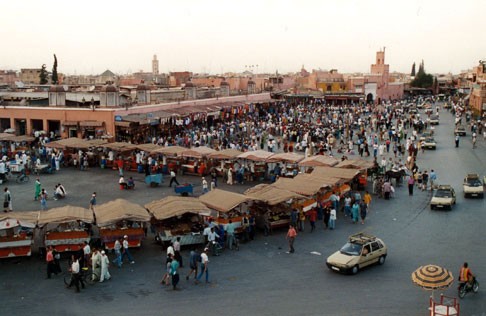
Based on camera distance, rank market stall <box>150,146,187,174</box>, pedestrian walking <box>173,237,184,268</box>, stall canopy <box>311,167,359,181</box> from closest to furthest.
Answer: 1. pedestrian walking <box>173,237,184,268</box>
2. stall canopy <box>311,167,359,181</box>
3. market stall <box>150,146,187,174</box>

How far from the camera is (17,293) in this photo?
42.7 ft

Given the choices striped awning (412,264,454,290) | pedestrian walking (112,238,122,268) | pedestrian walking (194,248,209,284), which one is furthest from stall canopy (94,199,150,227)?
striped awning (412,264,454,290)

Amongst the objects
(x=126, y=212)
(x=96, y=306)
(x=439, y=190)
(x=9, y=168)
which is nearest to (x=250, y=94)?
(x=9, y=168)

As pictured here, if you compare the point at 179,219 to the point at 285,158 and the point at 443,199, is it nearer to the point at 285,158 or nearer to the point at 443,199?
the point at 285,158

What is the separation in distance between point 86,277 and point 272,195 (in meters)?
7.25

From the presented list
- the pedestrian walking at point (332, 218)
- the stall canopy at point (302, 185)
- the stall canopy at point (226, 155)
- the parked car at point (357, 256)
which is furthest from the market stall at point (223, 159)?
the parked car at point (357, 256)

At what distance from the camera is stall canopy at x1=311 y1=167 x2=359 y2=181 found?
22.9 m

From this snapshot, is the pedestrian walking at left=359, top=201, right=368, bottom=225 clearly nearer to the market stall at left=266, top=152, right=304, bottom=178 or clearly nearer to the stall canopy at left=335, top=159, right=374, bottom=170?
the stall canopy at left=335, top=159, right=374, bottom=170

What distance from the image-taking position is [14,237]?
15.6 m

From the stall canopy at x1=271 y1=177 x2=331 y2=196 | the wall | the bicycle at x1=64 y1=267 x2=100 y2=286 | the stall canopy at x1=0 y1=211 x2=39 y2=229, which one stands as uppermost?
the wall

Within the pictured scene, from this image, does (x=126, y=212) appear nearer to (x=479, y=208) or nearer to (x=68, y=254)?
(x=68, y=254)

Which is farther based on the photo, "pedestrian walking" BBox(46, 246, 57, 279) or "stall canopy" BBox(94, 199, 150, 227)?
"stall canopy" BBox(94, 199, 150, 227)

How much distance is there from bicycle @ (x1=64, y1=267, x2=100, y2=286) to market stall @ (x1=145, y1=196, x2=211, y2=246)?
9.31ft

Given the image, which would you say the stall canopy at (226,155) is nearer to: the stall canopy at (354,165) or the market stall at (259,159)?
the market stall at (259,159)
